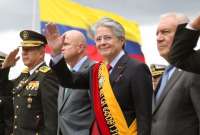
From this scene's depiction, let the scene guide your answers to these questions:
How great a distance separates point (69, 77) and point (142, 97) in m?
0.81

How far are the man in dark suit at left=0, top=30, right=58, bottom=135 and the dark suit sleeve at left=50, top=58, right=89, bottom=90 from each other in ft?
2.77

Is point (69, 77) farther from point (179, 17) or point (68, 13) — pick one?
point (68, 13)

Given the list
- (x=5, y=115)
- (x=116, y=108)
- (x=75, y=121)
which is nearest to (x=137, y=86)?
(x=116, y=108)

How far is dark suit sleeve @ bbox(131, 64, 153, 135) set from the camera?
4156 millimetres

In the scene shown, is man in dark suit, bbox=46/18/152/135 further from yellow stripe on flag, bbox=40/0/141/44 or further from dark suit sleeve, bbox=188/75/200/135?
yellow stripe on flag, bbox=40/0/141/44

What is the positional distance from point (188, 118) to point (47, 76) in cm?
233

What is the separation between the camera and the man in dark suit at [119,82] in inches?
166

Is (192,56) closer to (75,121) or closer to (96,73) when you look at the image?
(96,73)

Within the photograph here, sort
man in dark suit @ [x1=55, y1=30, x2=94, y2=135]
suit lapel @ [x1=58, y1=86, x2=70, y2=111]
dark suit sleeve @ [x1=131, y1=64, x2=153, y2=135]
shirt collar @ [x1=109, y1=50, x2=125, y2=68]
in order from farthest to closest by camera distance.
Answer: suit lapel @ [x1=58, y1=86, x2=70, y2=111] < man in dark suit @ [x1=55, y1=30, x2=94, y2=135] < shirt collar @ [x1=109, y1=50, x2=125, y2=68] < dark suit sleeve @ [x1=131, y1=64, x2=153, y2=135]

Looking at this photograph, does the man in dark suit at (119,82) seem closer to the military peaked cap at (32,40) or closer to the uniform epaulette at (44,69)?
the uniform epaulette at (44,69)

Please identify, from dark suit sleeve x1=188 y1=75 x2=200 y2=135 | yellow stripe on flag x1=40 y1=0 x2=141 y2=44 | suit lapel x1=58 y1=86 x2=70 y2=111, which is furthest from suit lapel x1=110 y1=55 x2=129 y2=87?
yellow stripe on flag x1=40 y1=0 x2=141 y2=44

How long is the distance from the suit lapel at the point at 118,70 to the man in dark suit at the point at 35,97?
1290 millimetres

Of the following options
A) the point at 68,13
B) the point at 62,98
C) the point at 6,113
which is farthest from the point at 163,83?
the point at 68,13

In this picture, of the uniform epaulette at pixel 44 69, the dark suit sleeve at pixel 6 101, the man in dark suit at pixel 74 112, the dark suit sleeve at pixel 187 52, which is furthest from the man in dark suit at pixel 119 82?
the dark suit sleeve at pixel 6 101
